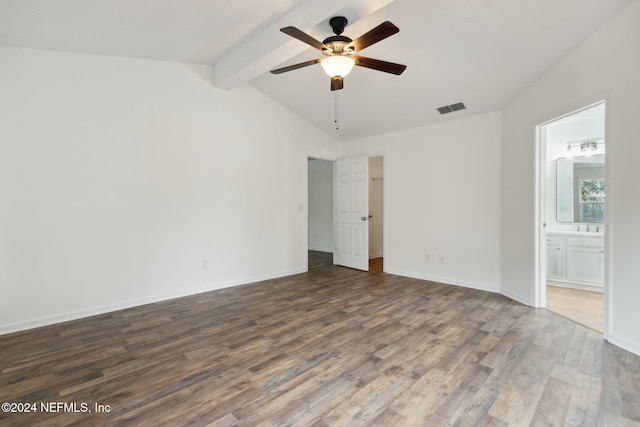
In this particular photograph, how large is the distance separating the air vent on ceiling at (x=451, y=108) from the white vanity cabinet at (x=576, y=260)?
7.87 ft

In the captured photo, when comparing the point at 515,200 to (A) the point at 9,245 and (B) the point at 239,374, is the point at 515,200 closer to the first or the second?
(B) the point at 239,374

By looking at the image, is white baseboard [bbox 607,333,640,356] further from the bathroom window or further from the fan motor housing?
the fan motor housing

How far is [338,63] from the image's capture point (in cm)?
255

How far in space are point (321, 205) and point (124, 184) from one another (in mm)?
5132

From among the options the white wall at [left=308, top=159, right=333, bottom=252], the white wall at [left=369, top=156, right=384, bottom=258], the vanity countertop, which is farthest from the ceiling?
the white wall at [left=308, top=159, right=333, bottom=252]

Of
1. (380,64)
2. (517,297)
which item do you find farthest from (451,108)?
(517,297)

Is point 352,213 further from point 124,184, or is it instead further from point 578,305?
point 124,184

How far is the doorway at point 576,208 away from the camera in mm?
4172

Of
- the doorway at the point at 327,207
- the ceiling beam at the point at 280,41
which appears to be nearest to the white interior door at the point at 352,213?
the doorway at the point at 327,207

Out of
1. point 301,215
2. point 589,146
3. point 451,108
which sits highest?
point 451,108

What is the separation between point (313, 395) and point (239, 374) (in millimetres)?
591

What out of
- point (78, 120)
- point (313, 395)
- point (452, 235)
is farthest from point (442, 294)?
point (78, 120)

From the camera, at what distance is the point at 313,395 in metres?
1.92

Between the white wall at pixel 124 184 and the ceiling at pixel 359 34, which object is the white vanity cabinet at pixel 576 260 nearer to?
the ceiling at pixel 359 34
